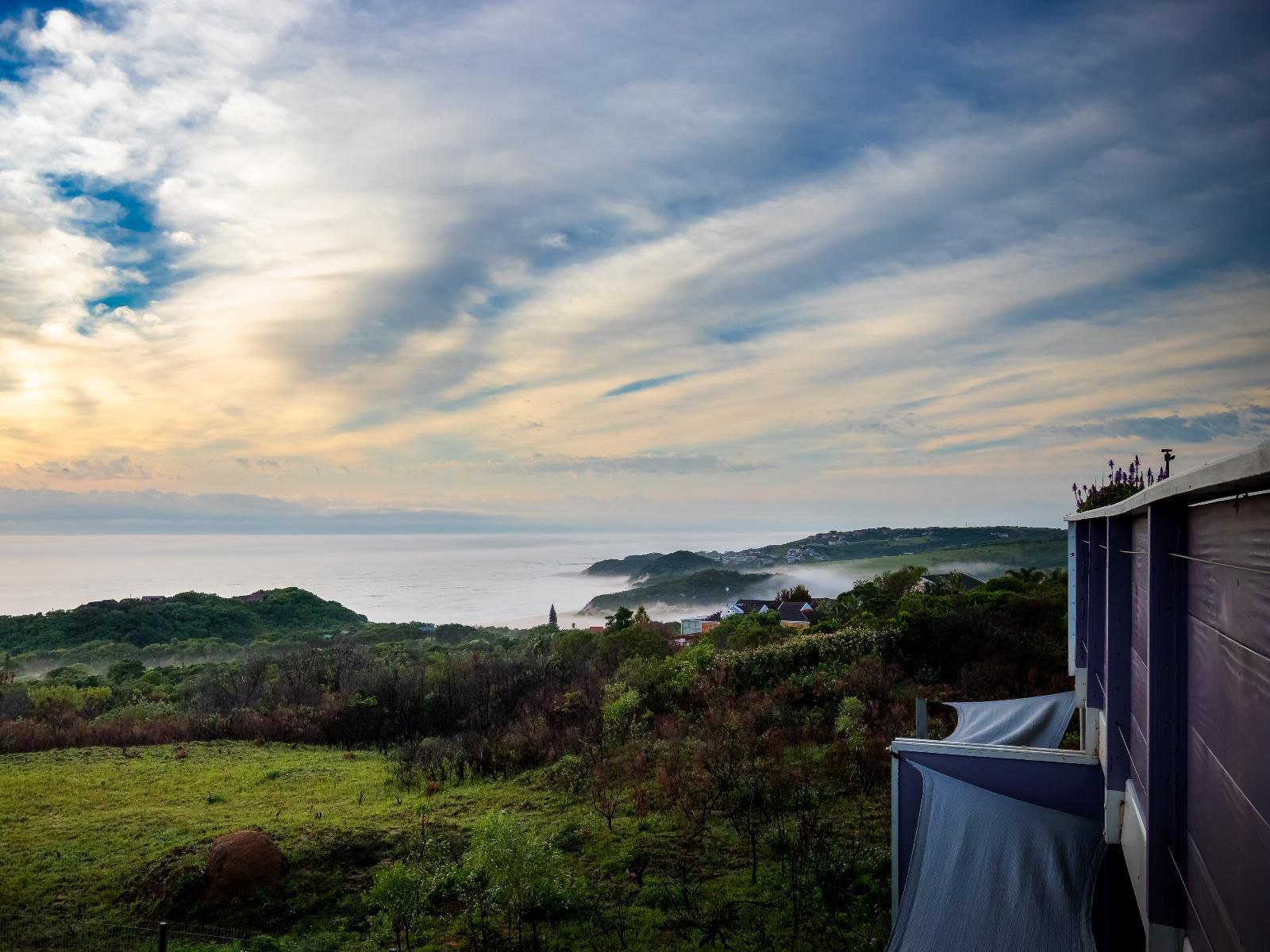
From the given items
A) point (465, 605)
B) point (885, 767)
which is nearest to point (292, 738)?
point (885, 767)

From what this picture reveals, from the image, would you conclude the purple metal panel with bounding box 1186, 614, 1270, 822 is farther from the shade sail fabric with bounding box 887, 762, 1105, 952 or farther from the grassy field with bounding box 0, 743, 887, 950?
the grassy field with bounding box 0, 743, 887, 950

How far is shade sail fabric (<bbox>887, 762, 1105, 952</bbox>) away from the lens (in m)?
3.47

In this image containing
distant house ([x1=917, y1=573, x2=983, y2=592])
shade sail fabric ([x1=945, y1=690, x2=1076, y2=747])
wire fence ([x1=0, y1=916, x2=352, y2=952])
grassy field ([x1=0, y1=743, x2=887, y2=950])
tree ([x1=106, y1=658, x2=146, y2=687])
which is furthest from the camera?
tree ([x1=106, y1=658, x2=146, y2=687])

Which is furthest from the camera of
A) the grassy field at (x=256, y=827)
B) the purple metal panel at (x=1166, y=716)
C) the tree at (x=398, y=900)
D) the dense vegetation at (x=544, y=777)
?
the grassy field at (x=256, y=827)

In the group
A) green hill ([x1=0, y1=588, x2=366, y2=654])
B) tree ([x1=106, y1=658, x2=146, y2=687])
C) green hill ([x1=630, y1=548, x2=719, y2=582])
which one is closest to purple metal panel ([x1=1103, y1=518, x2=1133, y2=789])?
tree ([x1=106, y1=658, x2=146, y2=687])

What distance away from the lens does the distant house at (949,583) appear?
19531 millimetres

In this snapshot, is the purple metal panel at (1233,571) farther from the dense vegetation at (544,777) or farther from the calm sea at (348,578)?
the calm sea at (348,578)

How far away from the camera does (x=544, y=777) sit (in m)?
11.2

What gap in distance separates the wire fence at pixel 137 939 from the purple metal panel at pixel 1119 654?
6.03 meters

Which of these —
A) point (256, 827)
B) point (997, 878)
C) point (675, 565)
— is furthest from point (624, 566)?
point (997, 878)

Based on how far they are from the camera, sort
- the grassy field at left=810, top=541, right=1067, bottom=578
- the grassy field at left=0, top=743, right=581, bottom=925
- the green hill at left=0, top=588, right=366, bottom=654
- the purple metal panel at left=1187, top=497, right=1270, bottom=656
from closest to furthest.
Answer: the purple metal panel at left=1187, top=497, right=1270, bottom=656 < the grassy field at left=0, top=743, right=581, bottom=925 < the grassy field at left=810, top=541, right=1067, bottom=578 < the green hill at left=0, top=588, right=366, bottom=654

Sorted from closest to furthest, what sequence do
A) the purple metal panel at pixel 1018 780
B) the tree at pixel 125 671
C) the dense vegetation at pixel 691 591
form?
the purple metal panel at pixel 1018 780 < the tree at pixel 125 671 < the dense vegetation at pixel 691 591

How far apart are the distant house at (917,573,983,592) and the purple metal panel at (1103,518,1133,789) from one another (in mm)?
15673

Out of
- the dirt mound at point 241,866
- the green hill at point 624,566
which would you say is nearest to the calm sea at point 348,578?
the green hill at point 624,566
